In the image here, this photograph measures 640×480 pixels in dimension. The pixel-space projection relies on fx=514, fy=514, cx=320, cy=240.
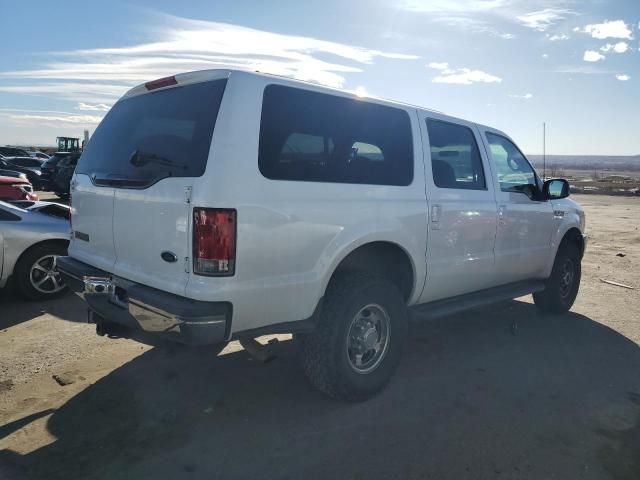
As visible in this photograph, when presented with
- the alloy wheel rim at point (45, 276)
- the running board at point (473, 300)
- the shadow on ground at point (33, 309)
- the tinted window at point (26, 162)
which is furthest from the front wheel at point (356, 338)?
the tinted window at point (26, 162)

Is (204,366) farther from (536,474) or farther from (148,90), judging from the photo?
(536,474)

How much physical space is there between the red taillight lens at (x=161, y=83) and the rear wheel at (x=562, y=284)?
15.0 ft

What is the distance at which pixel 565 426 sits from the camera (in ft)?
A: 11.1

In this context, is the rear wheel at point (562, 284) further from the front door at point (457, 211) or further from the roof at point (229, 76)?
the roof at point (229, 76)

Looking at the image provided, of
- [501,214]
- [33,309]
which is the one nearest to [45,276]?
[33,309]

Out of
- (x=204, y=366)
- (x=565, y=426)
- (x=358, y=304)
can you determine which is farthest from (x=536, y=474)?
(x=204, y=366)

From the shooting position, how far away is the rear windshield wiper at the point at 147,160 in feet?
9.70

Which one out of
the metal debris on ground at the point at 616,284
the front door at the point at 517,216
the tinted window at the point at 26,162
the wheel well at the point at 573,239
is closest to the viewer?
the front door at the point at 517,216

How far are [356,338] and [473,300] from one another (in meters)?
1.45

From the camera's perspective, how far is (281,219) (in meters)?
2.96

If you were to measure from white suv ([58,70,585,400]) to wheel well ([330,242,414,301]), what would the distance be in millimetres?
12

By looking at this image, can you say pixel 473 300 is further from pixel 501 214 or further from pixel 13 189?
pixel 13 189

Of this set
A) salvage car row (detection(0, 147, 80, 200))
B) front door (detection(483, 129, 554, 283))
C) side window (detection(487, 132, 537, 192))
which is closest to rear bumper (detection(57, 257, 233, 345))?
front door (detection(483, 129, 554, 283))

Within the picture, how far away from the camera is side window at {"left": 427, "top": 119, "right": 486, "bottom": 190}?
4.16 metres
